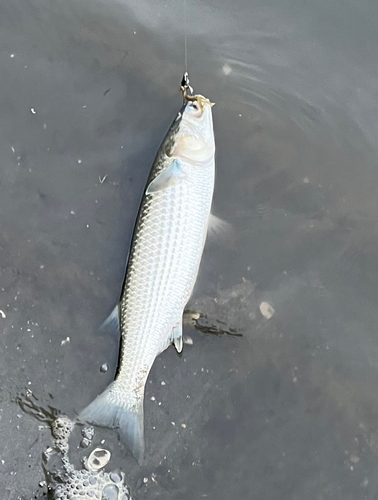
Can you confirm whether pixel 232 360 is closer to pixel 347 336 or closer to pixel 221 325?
pixel 221 325

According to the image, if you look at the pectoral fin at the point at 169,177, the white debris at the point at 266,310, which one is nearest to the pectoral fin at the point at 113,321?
the pectoral fin at the point at 169,177

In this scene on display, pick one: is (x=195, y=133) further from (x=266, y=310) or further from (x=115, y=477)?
(x=115, y=477)

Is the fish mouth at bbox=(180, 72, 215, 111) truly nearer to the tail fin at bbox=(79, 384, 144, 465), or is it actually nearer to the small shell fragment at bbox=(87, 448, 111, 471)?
the tail fin at bbox=(79, 384, 144, 465)

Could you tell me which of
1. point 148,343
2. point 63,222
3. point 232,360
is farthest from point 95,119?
point 232,360

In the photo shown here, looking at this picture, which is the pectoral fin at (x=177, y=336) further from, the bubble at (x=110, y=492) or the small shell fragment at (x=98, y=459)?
the bubble at (x=110, y=492)

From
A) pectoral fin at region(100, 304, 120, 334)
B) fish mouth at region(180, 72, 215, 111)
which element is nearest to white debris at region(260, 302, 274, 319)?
pectoral fin at region(100, 304, 120, 334)

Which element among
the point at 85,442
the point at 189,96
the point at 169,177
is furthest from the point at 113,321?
the point at 189,96

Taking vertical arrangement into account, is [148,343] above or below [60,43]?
below
